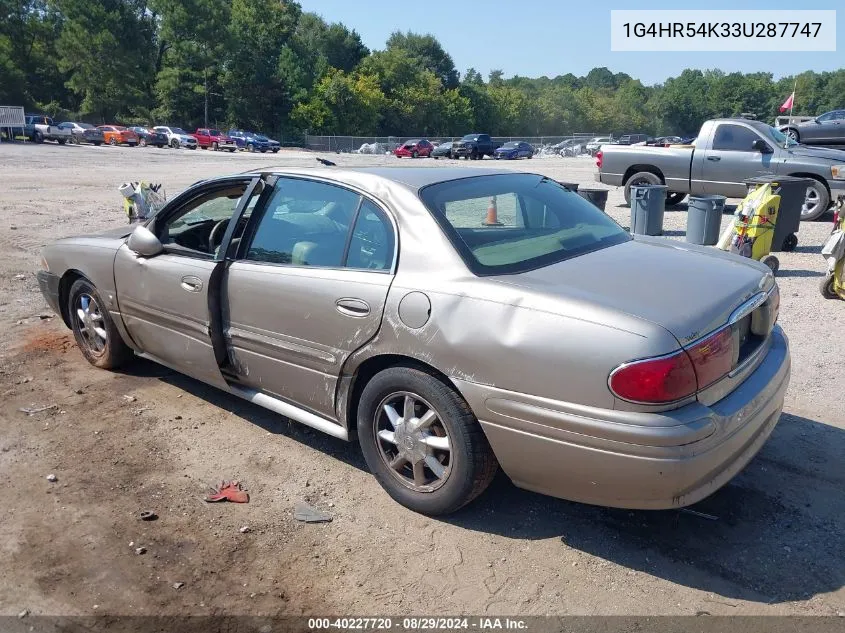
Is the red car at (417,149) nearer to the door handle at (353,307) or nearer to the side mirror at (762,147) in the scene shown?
the side mirror at (762,147)

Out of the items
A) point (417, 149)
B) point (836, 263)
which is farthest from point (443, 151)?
point (836, 263)

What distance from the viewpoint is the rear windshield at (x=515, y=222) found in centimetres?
341

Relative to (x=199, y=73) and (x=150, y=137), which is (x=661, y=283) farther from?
(x=199, y=73)

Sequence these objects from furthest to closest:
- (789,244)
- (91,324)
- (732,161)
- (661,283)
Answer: (732,161) → (789,244) → (91,324) → (661,283)

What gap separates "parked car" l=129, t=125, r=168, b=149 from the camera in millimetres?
51281

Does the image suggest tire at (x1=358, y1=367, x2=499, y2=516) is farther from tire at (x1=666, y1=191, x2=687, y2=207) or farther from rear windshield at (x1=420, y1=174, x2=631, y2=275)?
tire at (x1=666, y1=191, x2=687, y2=207)

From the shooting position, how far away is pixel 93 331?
542 cm

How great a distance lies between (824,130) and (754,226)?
1858 cm

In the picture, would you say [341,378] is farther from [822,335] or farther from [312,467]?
[822,335]

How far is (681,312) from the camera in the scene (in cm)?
288

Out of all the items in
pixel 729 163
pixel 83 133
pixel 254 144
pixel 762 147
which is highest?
pixel 83 133

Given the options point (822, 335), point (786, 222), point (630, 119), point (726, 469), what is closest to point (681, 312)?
point (726, 469)

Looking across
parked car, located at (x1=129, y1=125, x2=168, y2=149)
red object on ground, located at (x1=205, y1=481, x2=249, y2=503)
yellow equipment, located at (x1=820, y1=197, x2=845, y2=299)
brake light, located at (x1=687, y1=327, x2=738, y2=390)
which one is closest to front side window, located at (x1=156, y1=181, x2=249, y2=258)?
red object on ground, located at (x1=205, y1=481, x2=249, y2=503)

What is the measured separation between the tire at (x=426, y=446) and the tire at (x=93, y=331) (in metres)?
2.59
